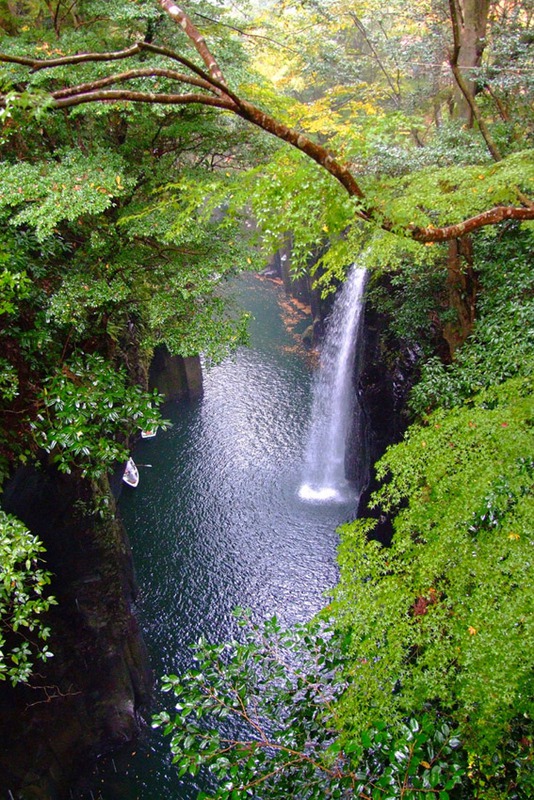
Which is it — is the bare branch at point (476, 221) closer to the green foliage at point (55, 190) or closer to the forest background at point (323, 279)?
the forest background at point (323, 279)

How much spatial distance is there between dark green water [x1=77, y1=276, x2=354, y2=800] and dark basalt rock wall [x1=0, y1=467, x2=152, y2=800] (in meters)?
0.80

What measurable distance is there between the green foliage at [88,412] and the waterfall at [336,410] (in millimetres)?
9165

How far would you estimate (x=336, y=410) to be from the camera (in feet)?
59.8

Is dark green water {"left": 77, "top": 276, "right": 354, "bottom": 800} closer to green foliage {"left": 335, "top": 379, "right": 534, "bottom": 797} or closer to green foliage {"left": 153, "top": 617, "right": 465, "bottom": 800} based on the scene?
green foliage {"left": 153, "top": 617, "right": 465, "bottom": 800}

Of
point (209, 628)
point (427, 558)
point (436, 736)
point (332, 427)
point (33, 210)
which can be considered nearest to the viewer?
point (436, 736)

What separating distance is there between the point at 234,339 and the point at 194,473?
8.98m

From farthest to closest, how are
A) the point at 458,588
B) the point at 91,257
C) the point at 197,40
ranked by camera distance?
the point at 91,257 < the point at 458,588 < the point at 197,40

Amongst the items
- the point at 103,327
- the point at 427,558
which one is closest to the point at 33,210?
the point at 103,327

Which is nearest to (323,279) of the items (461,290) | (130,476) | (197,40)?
(461,290)

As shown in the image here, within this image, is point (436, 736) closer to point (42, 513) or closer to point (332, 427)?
point (42, 513)

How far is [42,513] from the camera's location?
790 cm

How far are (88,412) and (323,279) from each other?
4.31 meters

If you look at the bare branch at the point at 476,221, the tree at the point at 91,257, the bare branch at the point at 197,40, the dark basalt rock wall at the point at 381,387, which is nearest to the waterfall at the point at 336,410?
the dark basalt rock wall at the point at 381,387

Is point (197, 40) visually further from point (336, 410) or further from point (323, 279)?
point (336, 410)
